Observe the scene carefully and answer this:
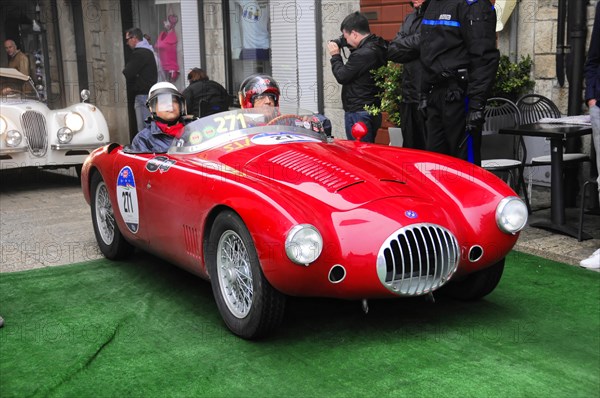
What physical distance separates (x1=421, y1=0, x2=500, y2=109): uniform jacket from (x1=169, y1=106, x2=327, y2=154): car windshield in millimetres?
1371

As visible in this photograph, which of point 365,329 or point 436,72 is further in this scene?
point 436,72

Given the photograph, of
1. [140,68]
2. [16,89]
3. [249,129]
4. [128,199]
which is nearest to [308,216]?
[249,129]

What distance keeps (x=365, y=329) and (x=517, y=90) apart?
4444 mm

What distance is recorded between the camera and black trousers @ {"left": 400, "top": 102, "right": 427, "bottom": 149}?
21.4ft

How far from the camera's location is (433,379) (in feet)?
11.4

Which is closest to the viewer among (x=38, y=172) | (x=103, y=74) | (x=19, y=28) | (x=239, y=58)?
(x=38, y=172)

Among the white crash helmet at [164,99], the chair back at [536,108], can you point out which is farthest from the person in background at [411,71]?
the white crash helmet at [164,99]

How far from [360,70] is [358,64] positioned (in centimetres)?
7

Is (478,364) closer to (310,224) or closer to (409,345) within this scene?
(409,345)

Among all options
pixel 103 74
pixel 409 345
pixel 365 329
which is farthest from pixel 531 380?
pixel 103 74

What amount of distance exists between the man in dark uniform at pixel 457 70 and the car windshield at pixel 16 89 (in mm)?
6189

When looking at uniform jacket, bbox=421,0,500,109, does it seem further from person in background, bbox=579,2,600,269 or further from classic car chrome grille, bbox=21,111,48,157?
classic car chrome grille, bbox=21,111,48,157

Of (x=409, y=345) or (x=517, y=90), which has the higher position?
(x=517, y=90)

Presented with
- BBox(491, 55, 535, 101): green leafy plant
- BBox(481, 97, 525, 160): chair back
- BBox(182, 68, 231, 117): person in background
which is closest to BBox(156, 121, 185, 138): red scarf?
BBox(481, 97, 525, 160): chair back
